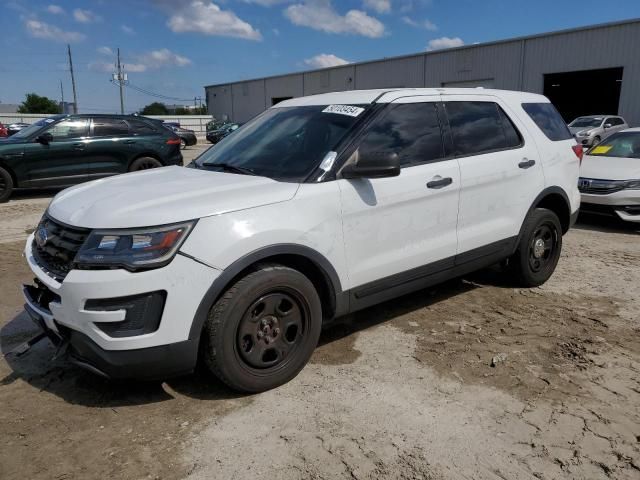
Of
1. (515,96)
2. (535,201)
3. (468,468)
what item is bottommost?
(468,468)

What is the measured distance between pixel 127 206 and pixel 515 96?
3.69 metres

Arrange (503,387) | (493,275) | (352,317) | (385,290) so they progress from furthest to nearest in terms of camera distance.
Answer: (493,275) < (352,317) < (385,290) < (503,387)

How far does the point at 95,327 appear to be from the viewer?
8.96ft

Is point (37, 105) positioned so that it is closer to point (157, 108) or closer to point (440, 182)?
point (157, 108)

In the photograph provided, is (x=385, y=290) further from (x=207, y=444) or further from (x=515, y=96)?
(x=515, y=96)

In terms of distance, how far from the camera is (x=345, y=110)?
3.80 m

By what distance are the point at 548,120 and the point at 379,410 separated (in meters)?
3.52

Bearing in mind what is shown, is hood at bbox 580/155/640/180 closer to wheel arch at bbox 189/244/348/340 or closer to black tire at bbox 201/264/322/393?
wheel arch at bbox 189/244/348/340

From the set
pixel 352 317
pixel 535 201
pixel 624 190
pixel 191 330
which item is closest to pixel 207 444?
pixel 191 330

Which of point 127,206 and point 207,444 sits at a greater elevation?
point 127,206

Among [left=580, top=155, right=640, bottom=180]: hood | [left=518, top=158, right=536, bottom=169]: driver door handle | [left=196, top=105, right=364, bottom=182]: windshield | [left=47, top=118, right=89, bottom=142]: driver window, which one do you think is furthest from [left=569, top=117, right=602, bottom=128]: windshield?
[left=196, top=105, right=364, bottom=182]: windshield

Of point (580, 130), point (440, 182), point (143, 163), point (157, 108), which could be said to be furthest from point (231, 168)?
point (157, 108)

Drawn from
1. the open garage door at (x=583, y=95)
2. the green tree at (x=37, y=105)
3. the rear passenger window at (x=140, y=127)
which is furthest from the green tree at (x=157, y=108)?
the rear passenger window at (x=140, y=127)

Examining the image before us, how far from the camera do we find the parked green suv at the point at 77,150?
10180 millimetres
